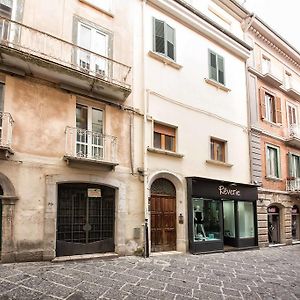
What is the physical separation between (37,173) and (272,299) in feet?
21.8

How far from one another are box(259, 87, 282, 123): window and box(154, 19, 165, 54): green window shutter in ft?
23.1

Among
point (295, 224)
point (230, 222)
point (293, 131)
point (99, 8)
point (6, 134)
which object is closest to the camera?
point (6, 134)

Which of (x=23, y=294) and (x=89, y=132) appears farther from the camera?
(x=89, y=132)

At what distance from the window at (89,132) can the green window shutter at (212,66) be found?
618cm

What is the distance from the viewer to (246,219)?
14.2 meters

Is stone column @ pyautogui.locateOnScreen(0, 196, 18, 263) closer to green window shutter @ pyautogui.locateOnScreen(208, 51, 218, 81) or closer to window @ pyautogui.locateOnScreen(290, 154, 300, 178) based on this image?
green window shutter @ pyautogui.locateOnScreen(208, 51, 218, 81)

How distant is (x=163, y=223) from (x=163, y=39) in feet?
23.8

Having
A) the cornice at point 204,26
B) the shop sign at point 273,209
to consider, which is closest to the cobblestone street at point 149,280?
the shop sign at point 273,209

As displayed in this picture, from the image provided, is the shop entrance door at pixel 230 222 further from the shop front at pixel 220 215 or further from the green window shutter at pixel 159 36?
the green window shutter at pixel 159 36

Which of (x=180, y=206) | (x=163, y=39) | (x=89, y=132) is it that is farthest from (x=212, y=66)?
(x=89, y=132)

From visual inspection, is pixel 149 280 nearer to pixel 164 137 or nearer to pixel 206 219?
pixel 206 219

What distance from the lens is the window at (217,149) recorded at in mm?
13742

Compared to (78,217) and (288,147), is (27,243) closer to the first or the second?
(78,217)

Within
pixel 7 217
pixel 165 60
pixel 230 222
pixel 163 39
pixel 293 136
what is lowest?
pixel 230 222
